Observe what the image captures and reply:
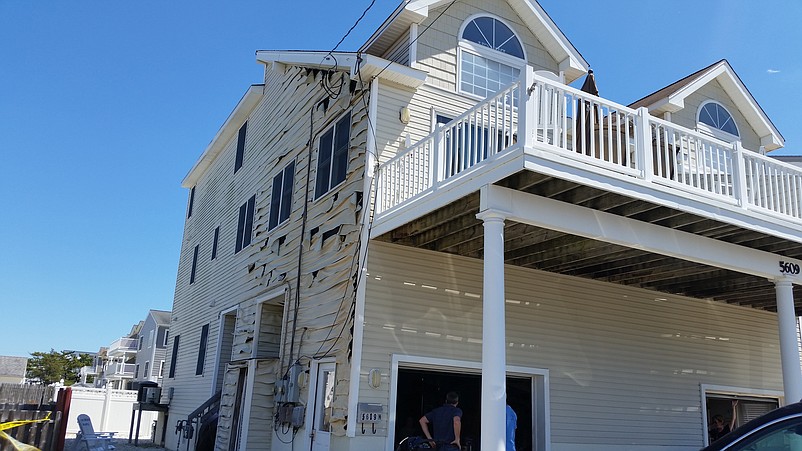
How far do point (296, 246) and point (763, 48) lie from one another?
31.2 feet

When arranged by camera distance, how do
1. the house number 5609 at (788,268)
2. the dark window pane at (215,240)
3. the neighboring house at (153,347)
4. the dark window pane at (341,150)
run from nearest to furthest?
the house number 5609 at (788,268)
the dark window pane at (341,150)
the dark window pane at (215,240)
the neighboring house at (153,347)

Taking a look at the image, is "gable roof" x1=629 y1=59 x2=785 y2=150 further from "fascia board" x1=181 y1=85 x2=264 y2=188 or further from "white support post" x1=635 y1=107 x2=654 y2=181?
"fascia board" x1=181 y1=85 x2=264 y2=188

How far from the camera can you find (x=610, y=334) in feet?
38.1

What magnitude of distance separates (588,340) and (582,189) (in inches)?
184

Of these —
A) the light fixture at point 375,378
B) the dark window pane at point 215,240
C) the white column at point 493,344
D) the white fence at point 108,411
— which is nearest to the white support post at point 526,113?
the white column at point 493,344

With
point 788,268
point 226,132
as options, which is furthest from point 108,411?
point 788,268

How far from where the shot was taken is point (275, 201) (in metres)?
14.2

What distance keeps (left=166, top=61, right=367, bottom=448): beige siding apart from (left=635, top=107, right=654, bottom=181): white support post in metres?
4.19

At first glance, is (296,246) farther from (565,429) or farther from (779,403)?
(779,403)

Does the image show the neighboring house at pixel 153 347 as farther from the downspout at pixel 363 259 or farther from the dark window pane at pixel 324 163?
the downspout at pixel 363 259

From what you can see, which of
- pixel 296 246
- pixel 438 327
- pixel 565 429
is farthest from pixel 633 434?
pixel 296 246

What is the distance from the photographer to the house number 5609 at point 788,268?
956cm

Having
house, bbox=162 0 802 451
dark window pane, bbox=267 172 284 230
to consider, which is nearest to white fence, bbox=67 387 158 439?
house, bbox=162 0 802 451

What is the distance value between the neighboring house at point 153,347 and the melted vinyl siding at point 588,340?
3473 centimetres
